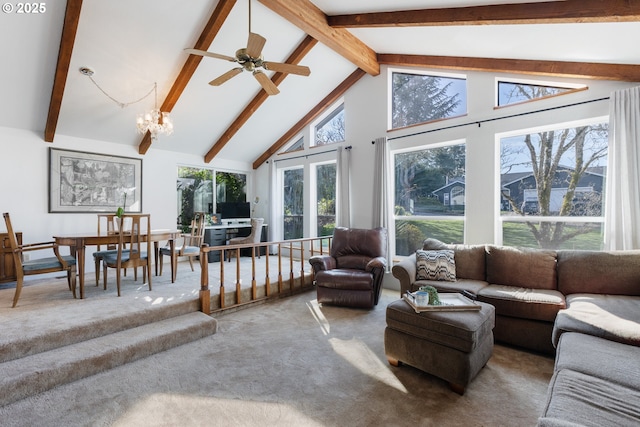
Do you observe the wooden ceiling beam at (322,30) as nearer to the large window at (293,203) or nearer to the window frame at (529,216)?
the window frame at (529,216)

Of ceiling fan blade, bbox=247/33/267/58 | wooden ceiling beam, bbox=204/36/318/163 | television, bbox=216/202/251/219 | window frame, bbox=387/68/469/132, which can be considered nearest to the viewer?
ceiling fan blade, bbox=247/33/267/58

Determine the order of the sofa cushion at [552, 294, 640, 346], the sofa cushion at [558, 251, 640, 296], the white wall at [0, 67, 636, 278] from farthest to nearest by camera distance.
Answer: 1. the white wall at [0, 67, 636, 278]
2. the sofa cushion at [558, 251, 640, 296]
3. the sofa cushion at [552, 294, 640, 346]

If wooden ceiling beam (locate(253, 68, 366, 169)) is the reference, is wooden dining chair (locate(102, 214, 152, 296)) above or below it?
below

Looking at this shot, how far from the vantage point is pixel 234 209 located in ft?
22.3

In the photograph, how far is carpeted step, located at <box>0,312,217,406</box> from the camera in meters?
2.03

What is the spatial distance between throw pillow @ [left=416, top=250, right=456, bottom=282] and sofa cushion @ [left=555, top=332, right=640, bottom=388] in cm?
140

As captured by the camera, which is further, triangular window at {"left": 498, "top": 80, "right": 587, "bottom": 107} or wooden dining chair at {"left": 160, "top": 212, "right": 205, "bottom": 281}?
wooden dining chair at {"left": 160, "top": 212, "right": 205, "bottom": 281}

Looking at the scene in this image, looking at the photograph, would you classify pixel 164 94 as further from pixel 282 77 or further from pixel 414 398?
pixel 414 398

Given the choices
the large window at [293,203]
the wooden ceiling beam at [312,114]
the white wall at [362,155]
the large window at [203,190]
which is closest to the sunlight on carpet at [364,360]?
the white wall at [362,155]

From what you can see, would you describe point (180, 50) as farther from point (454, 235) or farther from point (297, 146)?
point (454, 235)

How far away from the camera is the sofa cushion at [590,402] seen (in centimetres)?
110

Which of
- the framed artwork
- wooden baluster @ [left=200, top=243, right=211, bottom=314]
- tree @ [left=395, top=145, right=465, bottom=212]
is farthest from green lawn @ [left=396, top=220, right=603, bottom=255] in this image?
the framed artwork

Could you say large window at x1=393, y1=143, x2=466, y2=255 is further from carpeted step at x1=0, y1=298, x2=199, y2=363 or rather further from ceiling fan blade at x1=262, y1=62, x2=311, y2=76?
carpeted step at x1=0, y1=298, x2=199, y2=363

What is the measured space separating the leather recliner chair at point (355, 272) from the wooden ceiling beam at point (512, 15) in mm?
2665
